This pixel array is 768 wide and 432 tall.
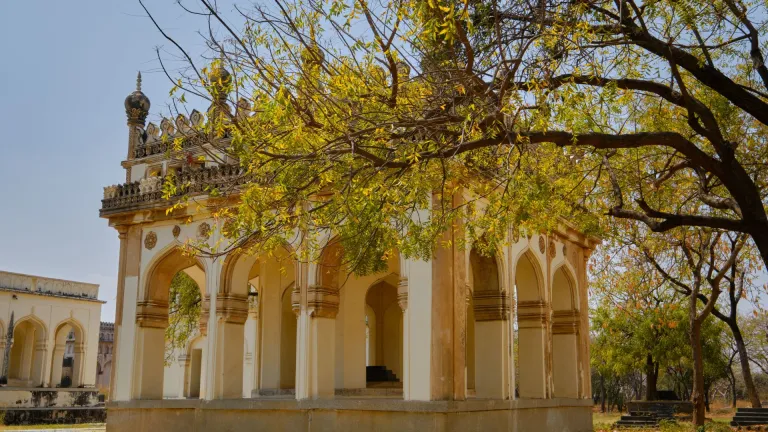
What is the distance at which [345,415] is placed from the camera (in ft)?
42.0

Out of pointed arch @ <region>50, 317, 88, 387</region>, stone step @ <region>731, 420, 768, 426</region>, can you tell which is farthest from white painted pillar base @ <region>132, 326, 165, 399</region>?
pointed arch @ <region>50, 317, 88, 387</region>

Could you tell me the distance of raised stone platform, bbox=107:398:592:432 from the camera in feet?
39.1

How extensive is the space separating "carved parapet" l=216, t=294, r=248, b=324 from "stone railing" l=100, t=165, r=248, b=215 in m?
2.02

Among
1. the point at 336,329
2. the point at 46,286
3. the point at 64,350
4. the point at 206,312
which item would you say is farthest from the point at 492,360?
the point at 64,350

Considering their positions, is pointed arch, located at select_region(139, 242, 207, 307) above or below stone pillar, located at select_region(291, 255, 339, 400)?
above

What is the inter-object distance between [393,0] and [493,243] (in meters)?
3.81

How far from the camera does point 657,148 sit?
1300cm

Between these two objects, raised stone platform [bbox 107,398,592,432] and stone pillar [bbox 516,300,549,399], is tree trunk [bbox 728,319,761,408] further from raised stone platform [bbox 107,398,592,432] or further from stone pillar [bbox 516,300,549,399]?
stone pillar [bbox 516,300,549,399]

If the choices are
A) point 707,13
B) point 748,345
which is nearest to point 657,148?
point 707,13

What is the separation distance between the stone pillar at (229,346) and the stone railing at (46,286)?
20.9 metres

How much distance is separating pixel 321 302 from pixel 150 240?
4451mm

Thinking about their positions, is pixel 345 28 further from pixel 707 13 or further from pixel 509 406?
pixel 509 406

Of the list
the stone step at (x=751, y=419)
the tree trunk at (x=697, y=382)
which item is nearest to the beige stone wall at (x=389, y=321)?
the tree trunk at (x=697, y=382)

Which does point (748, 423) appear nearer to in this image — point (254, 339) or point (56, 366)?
point (254, 339)
